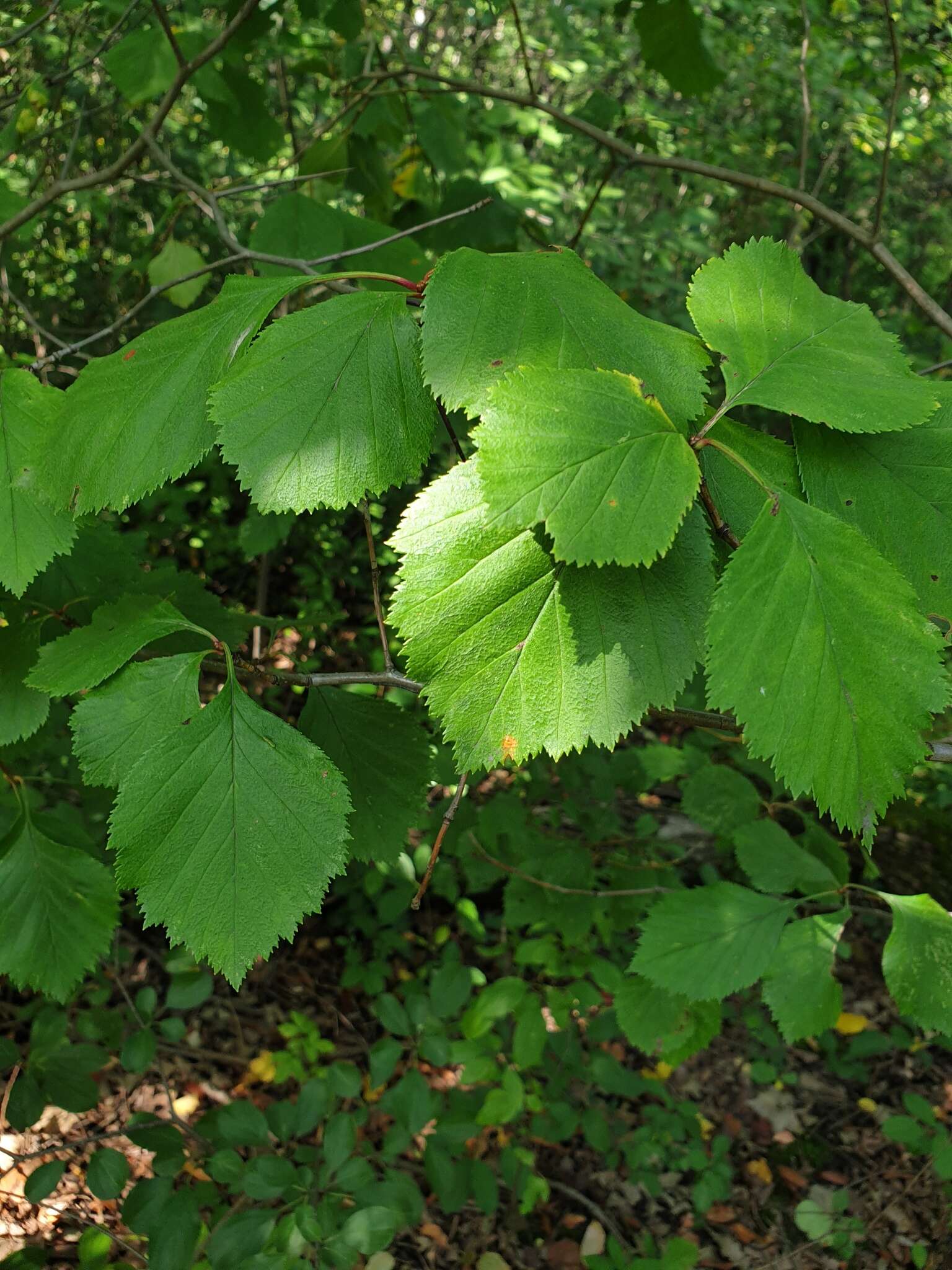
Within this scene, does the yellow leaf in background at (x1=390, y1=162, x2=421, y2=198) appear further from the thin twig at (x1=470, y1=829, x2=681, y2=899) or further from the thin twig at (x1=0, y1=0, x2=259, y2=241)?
the thin twig at (x1=470, y1=829, x2=681, y2=899)

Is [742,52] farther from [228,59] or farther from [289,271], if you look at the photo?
[289,271]

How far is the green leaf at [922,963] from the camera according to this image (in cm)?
137

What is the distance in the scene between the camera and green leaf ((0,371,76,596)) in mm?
955

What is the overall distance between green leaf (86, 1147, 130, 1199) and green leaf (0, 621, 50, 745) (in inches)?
42.6

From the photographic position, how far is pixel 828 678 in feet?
2.16

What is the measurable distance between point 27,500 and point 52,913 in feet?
2.03

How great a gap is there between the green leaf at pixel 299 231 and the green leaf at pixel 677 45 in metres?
1.07

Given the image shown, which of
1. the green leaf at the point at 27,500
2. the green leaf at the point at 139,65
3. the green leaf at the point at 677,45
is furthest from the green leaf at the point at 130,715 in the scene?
the green leaf at the point at 677,45

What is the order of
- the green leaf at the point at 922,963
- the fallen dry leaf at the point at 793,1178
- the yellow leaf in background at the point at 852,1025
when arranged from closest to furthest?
1. the green leaf at the point at 922,963
2. the fallen dry leaf at the point at 793,1178
3. the yellow leaf in background at the point at 852,1025

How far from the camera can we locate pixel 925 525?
76 centimetres

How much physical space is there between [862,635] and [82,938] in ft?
3.65

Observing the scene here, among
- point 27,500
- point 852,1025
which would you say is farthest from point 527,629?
point 852,1025

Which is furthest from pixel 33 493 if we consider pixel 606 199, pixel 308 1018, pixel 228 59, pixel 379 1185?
Answer: pixel 606 199

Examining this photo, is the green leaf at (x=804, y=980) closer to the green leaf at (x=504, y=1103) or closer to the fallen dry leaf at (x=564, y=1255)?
the green leaf at (x=504, y=1103)
